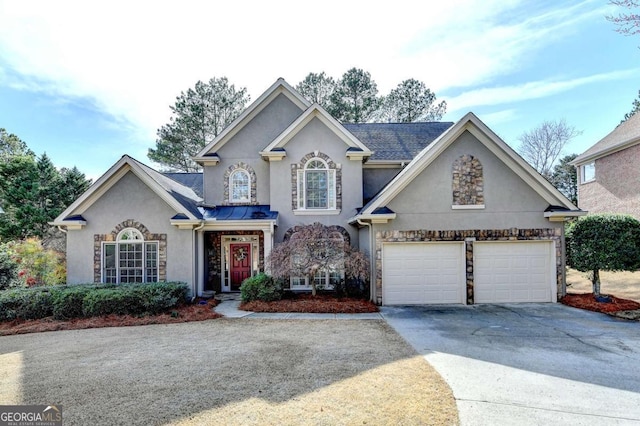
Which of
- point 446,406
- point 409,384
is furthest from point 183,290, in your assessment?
point 446,406

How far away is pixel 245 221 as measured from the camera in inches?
520

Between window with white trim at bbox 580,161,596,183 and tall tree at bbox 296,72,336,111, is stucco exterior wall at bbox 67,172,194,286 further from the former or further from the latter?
window with white trim at bbox 580,161,596,183

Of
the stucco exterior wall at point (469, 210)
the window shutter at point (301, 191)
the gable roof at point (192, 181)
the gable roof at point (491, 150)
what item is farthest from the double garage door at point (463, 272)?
the gable roof at point (192, 181)

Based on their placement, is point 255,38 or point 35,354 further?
point 255,38

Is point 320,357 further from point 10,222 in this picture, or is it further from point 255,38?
point 10,222

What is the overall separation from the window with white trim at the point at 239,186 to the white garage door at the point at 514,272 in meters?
9.49

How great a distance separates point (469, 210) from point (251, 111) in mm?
9986

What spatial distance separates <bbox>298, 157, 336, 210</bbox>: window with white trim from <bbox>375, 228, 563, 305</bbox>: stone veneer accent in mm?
3239

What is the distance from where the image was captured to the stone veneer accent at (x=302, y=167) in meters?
13.9

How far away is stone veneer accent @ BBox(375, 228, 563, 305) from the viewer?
1170 centimetres

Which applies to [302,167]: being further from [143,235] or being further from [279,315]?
[143,235]

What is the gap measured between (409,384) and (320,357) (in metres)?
1.90

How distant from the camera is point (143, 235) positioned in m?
12.5

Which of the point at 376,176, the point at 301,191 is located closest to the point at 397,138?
the point at 376,176
